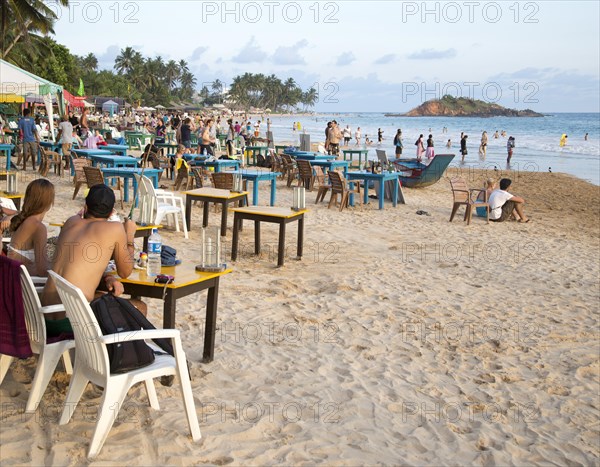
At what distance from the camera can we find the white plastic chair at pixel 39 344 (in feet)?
11.6

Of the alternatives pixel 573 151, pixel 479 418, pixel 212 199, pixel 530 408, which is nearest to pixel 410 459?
pixel 479 418

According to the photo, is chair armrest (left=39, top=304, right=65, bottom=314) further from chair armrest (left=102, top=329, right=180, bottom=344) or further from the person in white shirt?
the person in white shirt

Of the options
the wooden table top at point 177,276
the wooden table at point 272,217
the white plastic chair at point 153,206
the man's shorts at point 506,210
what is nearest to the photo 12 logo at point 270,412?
the wooden table top at point 177,276

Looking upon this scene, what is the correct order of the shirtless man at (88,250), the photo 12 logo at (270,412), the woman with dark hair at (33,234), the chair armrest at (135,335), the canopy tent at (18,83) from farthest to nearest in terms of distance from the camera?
the canopy tent at (18,83), the woman with dark hair at (33,234), the photo 12 logo at (270,412), the shirtless man at (88,250), the chair armrest at (135,335)

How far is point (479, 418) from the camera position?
4113mm

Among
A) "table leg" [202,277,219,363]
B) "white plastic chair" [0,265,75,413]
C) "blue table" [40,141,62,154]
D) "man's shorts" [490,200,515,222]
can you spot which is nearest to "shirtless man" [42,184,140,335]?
"white plastic chair" [0,265,75,413]

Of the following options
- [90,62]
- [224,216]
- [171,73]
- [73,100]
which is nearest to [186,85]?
[171,73]

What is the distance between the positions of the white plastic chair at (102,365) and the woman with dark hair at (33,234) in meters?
0.95

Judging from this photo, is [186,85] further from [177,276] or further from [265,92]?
[177,276]

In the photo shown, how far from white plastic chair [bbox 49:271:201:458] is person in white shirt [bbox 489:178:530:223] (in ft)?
33.0

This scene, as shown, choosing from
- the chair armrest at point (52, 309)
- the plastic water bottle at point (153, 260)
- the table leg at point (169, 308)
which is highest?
the plastic water bottle at point (153, 260)

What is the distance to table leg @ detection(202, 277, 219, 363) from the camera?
A: 4508 millimetres

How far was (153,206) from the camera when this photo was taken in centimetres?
822

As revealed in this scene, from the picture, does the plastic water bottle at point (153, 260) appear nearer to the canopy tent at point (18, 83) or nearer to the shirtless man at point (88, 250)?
the shirtless man at point (88, 250)
